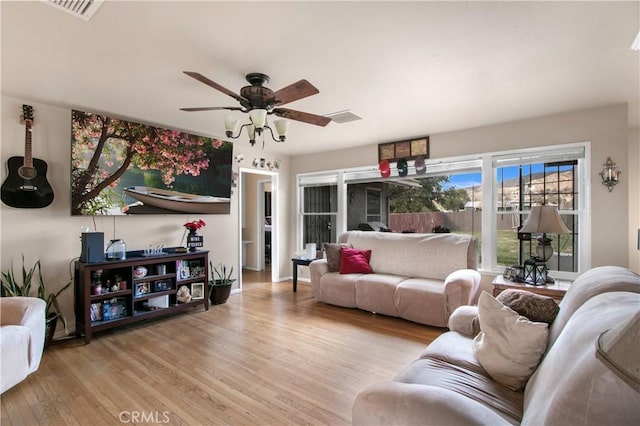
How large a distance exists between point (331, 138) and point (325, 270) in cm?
197

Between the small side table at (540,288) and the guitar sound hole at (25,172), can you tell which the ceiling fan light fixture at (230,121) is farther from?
the small side table at (540,288)

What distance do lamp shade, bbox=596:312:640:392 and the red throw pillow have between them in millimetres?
3479

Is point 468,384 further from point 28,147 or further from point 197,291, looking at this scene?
point 28,147

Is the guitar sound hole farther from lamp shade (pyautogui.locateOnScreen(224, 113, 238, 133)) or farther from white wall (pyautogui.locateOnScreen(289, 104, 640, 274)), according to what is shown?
white wall (pyautogui.locateOnScreen(289, 104, 640, 274))

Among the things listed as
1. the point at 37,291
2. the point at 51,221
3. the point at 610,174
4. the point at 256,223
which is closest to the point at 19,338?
the point at 37,291

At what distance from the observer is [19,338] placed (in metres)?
2.14

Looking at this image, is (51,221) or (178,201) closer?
(51,221)

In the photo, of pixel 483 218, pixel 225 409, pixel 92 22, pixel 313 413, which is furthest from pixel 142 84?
pixel 483 218

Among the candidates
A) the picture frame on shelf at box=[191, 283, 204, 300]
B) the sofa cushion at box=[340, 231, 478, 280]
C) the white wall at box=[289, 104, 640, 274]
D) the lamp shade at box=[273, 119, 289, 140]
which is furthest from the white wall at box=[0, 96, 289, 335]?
the white wall at box=[289, 104, 640, 274]

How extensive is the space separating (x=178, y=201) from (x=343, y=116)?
2.44 meters

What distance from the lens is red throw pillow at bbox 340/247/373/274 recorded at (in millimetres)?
4203

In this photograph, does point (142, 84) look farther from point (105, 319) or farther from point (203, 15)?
point (105, 319)

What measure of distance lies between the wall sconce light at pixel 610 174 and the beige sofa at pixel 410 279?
1.40m

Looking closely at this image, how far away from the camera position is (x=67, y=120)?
10.5 feet
